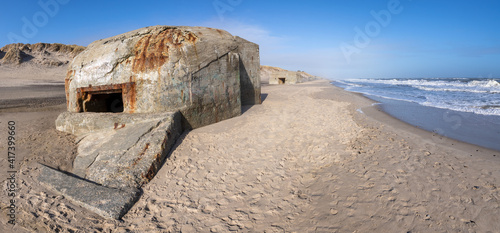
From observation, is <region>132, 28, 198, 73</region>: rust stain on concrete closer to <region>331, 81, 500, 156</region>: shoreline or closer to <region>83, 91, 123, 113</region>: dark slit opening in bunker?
<region>83, 91, 123, 113</region>: dark slit opening in bunker

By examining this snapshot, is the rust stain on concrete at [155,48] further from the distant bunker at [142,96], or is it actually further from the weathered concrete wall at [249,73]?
the weathered concrete wall at [249,73]

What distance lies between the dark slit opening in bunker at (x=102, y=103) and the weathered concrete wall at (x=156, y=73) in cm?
7

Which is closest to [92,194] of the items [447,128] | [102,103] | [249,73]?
[102,103]

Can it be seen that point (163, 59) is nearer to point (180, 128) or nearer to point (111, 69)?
point (111, 69)

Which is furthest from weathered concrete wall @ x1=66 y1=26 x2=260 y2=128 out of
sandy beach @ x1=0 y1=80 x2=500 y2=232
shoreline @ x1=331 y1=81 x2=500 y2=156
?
shoreline @ x1=331 y1=81 x2=500 y2=156

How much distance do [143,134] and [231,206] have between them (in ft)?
7.41

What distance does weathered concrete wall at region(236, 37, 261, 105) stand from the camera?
8.07 meters

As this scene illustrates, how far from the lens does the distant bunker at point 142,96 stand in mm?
3805

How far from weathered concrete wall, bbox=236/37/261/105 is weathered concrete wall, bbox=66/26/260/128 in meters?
2.21

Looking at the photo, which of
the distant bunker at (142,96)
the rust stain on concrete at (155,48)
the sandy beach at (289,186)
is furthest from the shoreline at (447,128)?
the rust stain on concrete at (155,48)

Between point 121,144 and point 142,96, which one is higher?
point 142,96

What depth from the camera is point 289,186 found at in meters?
3.47

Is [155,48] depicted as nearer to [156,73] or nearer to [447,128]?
[156,73]

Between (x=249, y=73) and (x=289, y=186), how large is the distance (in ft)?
18.5
